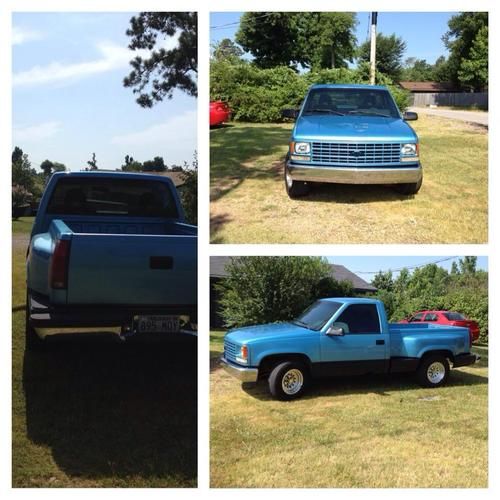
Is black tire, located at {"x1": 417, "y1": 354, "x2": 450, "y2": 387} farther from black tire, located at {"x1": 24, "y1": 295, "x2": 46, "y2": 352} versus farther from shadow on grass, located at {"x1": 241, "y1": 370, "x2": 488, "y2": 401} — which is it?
black tire, located at {"x1": 24, "y1": 295, "x2": 46, "y2": 352}

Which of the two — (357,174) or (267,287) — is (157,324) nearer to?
(267,287)

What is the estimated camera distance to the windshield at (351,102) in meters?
4.66

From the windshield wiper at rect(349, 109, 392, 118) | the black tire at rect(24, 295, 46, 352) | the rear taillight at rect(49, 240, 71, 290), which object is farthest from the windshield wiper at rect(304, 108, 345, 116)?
the black tire at rect(24, 295, 46, 352)

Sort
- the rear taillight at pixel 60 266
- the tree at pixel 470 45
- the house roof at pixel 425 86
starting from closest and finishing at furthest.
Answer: the rear taillight at pixel 60 266, the tree at pixel 470 45, the house roof at pixel 425 86

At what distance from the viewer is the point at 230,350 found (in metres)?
4.30

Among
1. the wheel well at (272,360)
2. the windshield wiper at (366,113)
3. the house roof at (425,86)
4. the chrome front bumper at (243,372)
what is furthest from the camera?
the house roof at (425,86)

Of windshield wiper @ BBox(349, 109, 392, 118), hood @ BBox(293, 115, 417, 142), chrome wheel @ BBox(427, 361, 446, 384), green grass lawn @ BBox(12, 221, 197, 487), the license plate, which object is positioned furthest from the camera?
chrome wheel @ BBox(427, 361, 446, 384)

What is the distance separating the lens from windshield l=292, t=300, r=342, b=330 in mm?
4492

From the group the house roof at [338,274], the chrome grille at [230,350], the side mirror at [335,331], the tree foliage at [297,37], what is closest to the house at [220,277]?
the house roof at [338,274]

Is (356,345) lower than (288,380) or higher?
higher

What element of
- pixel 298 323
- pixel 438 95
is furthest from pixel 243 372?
pixel 438 95

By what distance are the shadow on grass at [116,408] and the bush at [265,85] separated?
2.14m

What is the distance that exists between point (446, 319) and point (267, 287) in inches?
69.0

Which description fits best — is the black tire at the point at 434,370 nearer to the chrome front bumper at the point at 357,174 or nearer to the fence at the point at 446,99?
the chrome front bumper at the point at 357,174
